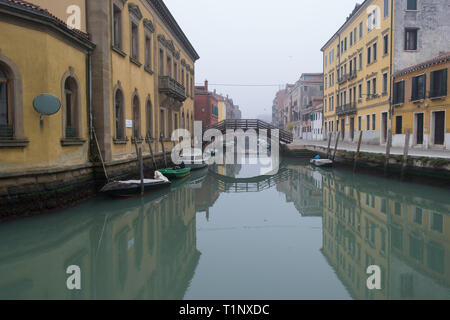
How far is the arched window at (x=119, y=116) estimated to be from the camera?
13.7m

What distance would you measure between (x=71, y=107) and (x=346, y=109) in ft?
89.4

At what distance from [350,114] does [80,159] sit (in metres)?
27.5

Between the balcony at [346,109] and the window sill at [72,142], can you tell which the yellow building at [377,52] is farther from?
the window sill at [72,142]

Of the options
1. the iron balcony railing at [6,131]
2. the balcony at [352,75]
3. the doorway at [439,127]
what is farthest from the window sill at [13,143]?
the balcony at [352,75]

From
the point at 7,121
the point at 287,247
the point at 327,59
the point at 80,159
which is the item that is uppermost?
the point at 327,59

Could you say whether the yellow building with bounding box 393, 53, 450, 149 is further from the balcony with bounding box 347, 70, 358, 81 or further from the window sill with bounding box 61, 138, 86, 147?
the window sill with bounding box 61, 138, 86, 147

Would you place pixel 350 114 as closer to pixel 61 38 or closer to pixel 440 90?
pixel 440 90

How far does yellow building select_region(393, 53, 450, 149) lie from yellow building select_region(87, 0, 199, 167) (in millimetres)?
13275

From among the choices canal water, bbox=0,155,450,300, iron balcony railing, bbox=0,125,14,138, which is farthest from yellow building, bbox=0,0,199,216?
canal water, bbox=0,155,450,300

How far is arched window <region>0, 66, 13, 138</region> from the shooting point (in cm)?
855

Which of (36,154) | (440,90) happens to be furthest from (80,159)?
(440,90)

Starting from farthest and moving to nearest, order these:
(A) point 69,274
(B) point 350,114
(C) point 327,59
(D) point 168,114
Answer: (C) point 327,59 → (B) point 350,114 → (D) point 168,114 → (A) point 69,274
